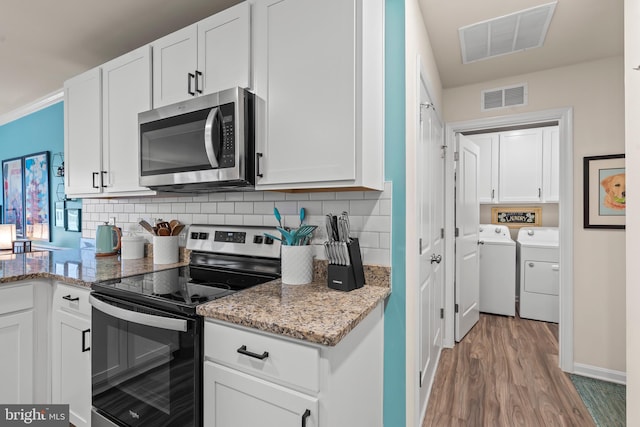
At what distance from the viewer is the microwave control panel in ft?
4.68

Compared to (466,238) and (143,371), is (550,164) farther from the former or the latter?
(143,371)

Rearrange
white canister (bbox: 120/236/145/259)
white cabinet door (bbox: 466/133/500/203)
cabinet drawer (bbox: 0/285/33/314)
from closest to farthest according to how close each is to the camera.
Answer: cabinet drawer (bbox: 0/285/33/314), white canister (bbox: 120/236/145/259), white cabinet door (bbox: 466/133/500/203)

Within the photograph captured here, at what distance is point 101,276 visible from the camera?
1665 mm

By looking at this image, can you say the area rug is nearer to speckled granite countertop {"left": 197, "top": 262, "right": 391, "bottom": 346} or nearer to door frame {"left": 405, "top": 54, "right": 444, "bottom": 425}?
door frame {"left": 405, "top": 54, "right": 444, "bottom": 425}

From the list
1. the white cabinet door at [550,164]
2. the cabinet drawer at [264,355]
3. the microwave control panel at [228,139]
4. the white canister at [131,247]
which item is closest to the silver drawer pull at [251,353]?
the cabinet drawer at [264,355]

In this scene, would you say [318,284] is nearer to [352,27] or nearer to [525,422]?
[352,27]

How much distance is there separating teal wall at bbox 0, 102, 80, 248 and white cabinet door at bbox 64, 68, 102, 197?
113cm

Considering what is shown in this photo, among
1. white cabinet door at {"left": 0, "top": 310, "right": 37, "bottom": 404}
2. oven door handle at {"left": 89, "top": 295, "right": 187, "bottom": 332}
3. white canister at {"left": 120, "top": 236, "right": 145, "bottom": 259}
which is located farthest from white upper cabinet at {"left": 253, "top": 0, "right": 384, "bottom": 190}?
white cabinet door at {"left": 0, "top": 310, "right": 37, "bottom": 404}

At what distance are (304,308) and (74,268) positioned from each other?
1595 mm

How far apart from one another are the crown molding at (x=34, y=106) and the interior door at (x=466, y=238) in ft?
13.3

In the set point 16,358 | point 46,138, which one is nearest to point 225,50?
point 16,358

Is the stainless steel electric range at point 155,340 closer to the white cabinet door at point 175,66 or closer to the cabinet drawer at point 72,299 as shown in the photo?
the cabinet drawer at point 72,299

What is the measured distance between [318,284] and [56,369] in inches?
61.5

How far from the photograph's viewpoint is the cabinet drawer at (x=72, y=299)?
5.23 feet
